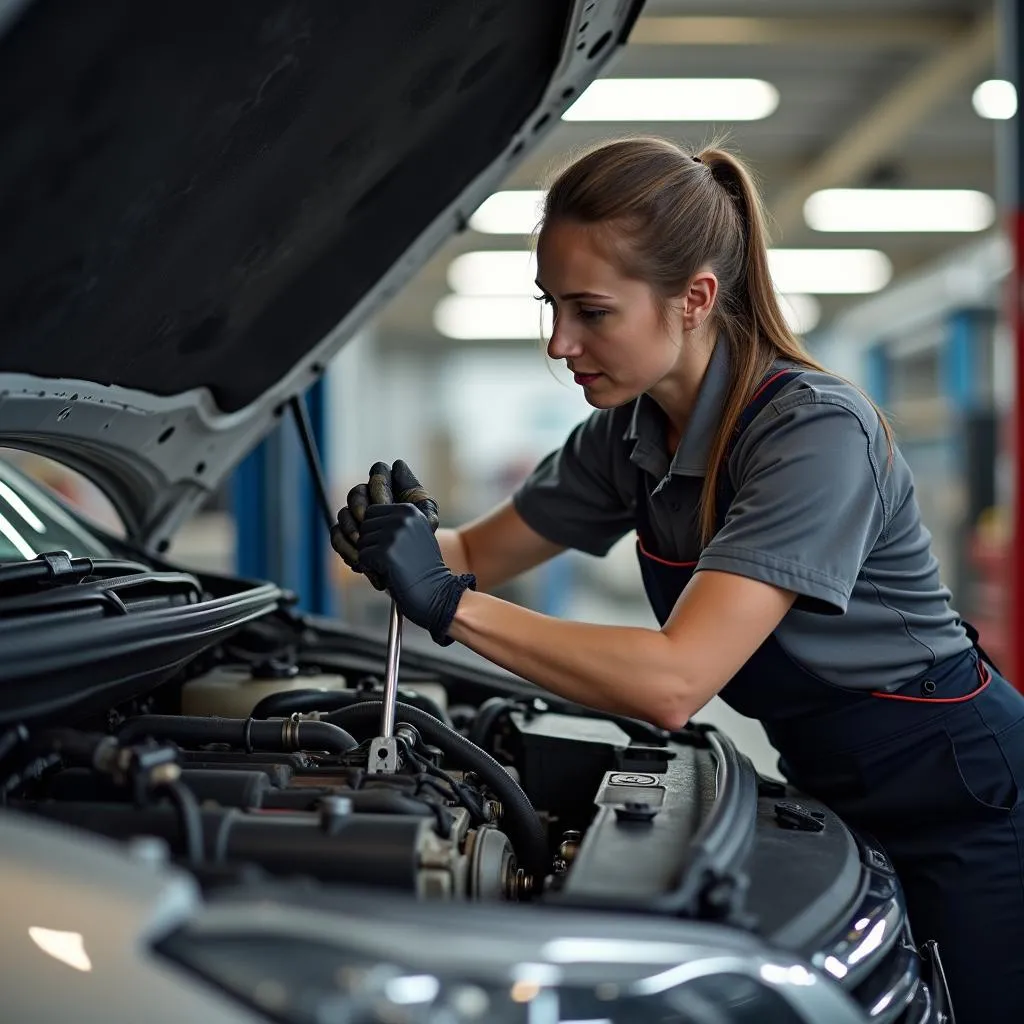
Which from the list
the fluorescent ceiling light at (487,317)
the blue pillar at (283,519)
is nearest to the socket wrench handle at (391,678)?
the blue pillar at (283,519)

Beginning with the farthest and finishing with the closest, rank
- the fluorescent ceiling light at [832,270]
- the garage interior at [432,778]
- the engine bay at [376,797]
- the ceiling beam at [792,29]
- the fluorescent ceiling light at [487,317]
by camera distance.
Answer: the fluorescent ceiling light at [487,317], the fluorescent ceiling light at [832,270], the ceiling beam at [792,29], the engine bay at [376,797], the garage interior at [432,778]

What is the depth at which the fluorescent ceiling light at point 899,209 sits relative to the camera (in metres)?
8.95

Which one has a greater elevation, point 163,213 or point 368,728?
point 163,213

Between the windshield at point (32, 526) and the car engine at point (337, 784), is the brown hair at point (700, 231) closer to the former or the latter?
the car engine at point (337, 784)

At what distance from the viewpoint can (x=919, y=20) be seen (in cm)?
577

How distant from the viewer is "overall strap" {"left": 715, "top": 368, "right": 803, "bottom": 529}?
1454 mm

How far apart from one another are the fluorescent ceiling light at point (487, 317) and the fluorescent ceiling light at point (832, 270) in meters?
2.62

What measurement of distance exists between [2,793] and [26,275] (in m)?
0.55

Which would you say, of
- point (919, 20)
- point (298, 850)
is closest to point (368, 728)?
point (298, 850)

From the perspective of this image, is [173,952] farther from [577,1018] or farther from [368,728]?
[368,728]

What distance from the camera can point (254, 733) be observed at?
146 cm

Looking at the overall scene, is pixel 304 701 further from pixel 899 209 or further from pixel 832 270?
pixel 832 270

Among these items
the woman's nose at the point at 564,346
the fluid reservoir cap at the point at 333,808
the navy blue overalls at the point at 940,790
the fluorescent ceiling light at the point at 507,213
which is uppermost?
the fluorescent ceiling light at the point at 507,213

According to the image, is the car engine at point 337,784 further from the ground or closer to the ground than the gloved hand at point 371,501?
closer to the ground
